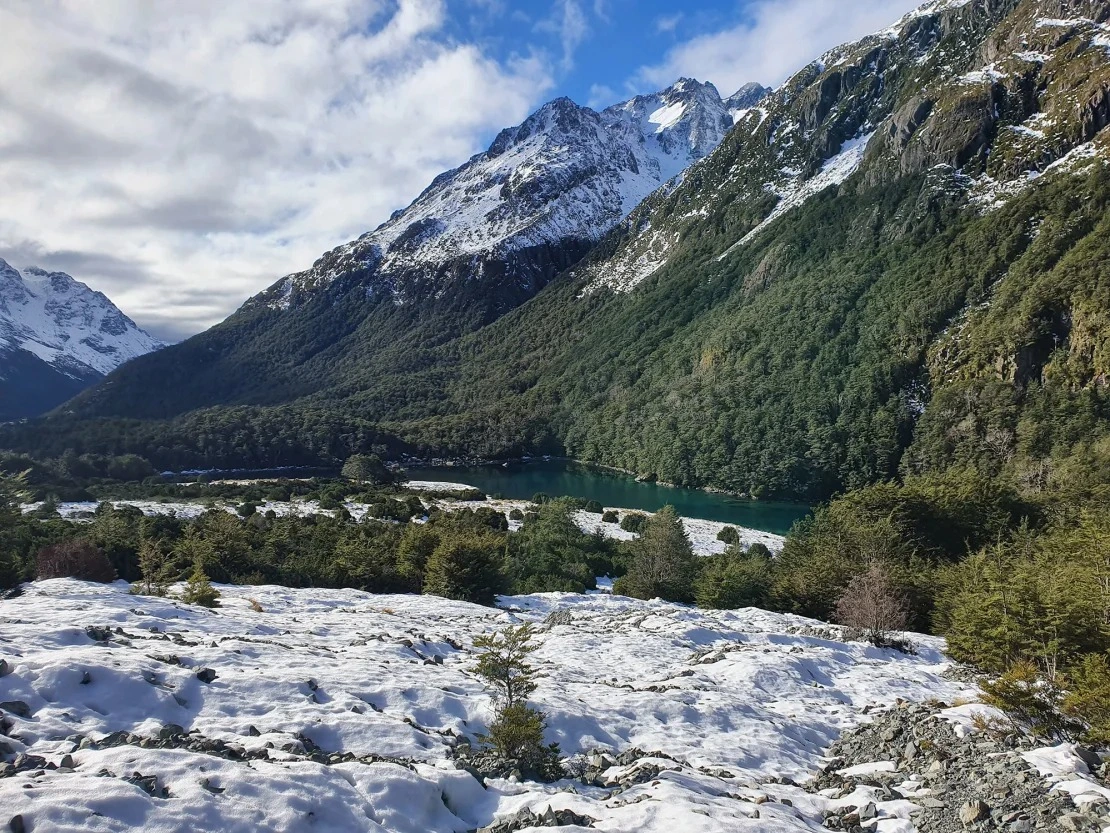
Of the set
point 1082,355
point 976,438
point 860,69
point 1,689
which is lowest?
point 1,689

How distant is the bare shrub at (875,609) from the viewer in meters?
20.7

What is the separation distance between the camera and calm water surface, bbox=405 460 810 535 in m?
87.5

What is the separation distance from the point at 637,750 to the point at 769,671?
671cm

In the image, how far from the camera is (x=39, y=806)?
590cm

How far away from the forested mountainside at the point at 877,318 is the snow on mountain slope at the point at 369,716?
72075 millimetres

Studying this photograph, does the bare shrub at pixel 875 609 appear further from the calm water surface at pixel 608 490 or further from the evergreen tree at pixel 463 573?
the calm water surface at pixel 608 490

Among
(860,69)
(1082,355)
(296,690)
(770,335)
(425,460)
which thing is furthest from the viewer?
(860,69)

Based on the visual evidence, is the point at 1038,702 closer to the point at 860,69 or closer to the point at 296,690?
the point at 296,690

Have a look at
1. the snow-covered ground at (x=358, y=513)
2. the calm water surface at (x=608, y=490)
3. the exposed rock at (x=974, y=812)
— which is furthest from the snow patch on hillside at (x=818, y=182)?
the exposed rock at (x=974, y=812)

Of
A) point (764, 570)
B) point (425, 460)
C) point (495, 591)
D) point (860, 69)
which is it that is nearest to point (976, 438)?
point (764, 570)

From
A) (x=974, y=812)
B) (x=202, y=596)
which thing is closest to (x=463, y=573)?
(x=202, y=596)

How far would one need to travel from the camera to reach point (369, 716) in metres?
10.2

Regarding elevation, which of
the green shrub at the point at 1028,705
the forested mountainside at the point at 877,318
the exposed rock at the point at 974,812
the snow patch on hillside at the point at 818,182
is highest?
the snow patch on hillside at the point at 818,182

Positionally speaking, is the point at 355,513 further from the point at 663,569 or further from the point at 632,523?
the point at 663,569
